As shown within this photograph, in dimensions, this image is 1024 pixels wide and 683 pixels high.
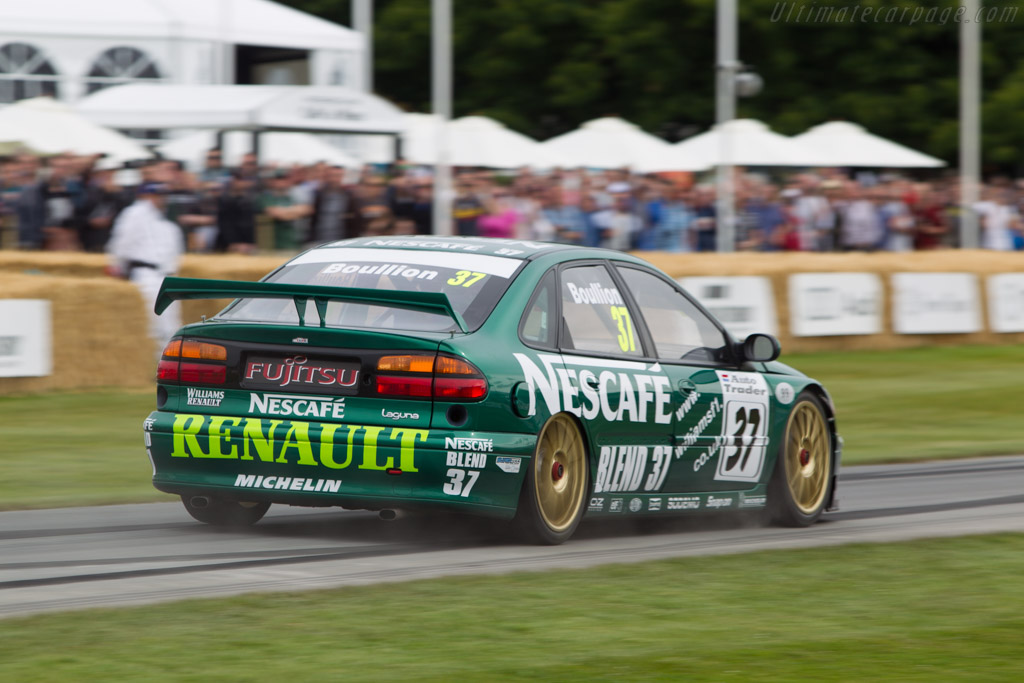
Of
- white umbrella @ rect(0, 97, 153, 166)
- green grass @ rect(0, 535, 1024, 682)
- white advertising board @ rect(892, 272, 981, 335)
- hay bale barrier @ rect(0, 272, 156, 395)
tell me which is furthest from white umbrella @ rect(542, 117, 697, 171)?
green grass @ rect(0, 535, 1024, 682)

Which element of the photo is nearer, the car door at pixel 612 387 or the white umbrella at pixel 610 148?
the car door at pixel 612 387

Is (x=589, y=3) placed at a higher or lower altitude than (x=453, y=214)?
higher

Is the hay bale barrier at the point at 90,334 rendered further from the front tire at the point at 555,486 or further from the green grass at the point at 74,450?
the front tire at the point at 555,486

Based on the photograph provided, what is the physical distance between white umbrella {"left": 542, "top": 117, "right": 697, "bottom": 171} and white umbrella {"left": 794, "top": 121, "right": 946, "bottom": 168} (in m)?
3.33

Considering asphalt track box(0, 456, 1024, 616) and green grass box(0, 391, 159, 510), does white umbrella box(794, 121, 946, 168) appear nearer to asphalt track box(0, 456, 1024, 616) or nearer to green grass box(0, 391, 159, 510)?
green grass box(0, 391, 159, 510)

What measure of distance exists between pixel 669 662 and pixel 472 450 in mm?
2084

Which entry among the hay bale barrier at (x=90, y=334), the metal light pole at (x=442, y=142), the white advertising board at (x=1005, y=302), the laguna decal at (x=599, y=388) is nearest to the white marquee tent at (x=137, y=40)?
the metal light pole at (x=442, y=142)

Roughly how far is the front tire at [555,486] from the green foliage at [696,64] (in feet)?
119

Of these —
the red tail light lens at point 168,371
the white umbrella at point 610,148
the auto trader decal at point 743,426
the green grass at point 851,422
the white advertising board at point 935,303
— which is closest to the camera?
the red tail light lens at point 168,371

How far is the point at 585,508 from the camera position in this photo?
835 centimetres

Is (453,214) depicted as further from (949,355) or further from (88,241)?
(949,355)

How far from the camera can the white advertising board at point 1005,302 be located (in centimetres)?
2427

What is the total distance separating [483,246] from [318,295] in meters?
1.13

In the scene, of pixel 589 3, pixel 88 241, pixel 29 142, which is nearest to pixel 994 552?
pixel 88 241
